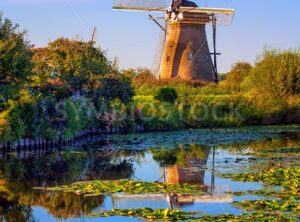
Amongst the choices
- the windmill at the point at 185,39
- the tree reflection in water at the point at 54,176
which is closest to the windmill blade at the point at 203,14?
the windmill at the point at 185,39

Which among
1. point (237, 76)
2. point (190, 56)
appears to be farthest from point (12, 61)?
point (237, 76)

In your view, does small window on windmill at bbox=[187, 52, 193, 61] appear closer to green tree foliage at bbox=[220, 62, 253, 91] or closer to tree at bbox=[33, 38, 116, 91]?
green tree foliage at bbox=[220, 62, 253, 91]

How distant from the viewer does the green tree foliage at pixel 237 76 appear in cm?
4582

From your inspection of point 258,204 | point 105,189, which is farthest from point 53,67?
point 258,204

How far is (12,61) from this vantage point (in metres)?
20.1

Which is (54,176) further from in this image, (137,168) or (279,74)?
(279,74)

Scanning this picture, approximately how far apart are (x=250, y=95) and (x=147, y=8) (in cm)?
1356

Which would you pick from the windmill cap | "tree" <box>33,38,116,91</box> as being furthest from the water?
the windmill cap

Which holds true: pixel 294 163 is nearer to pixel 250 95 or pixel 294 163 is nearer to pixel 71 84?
pixel 71 84

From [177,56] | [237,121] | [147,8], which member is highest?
[147,8]

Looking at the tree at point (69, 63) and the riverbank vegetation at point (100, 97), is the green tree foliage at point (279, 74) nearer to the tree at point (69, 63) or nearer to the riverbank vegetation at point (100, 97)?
the riverbank vegetation at point (100, 97)

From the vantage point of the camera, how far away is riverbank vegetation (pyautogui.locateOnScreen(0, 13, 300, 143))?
20469mm

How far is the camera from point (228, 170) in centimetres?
1497

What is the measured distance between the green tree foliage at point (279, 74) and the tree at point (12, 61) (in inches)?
686
